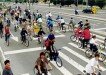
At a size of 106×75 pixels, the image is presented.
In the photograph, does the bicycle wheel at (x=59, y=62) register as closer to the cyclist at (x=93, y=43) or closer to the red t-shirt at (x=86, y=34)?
the cyclist at (x=93, y=43)

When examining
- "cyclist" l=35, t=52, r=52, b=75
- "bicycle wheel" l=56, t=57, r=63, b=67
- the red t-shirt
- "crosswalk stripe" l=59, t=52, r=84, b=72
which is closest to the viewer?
"cyclist" l=35, t=52, r=52, b=75

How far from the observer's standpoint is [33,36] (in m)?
→ 28.8

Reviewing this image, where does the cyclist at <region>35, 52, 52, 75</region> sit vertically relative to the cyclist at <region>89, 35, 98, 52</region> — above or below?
above

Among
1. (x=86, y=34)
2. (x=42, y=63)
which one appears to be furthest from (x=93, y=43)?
(x=42, y=63)

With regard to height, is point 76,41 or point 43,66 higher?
point 43,66

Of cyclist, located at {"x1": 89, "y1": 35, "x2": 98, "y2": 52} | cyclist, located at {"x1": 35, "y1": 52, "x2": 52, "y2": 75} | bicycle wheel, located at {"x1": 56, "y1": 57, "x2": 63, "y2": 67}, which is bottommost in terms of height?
bicycle wheel, located at {"x1": 56, "y1": 57, "x2": 63, "y2": 67}

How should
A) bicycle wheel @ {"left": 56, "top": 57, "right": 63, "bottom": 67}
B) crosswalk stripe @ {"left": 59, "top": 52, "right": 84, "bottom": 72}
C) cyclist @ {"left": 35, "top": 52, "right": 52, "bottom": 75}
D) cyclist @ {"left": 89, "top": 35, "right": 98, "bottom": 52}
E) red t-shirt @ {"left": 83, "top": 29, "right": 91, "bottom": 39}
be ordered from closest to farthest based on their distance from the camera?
cyclist @ {"left": 35, "top": 52, "right": 52, "bottom": 75} → crosswalk stripe @ {"left": 59, "top": 52, "right": 84, "bottom": 72} → bicycle wheel @ {"left": 56, "top": 57, "right": 63, "bottom": 67} → cyclist @ {"left": 89, "top": 35, "right": 98, "bottom": 52} → red t-shirt @ {"left": 83, "top": 29, "right": 91, "bottom": 39}

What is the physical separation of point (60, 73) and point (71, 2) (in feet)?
338

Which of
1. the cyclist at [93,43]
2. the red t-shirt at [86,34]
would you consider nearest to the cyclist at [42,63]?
the cyclist at [93,43]

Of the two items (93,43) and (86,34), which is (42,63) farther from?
(86,34)

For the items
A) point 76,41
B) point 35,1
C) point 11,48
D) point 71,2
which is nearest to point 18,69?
point 11,48

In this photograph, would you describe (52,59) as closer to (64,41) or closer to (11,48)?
(11,48)

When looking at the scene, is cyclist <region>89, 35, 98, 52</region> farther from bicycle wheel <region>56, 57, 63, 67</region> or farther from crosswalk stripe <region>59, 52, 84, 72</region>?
bicycle wheel <region>56, 57, 63, 67</region>

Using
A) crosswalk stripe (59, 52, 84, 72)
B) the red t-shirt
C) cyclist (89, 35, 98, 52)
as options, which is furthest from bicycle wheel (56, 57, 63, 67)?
the red t-shirt
